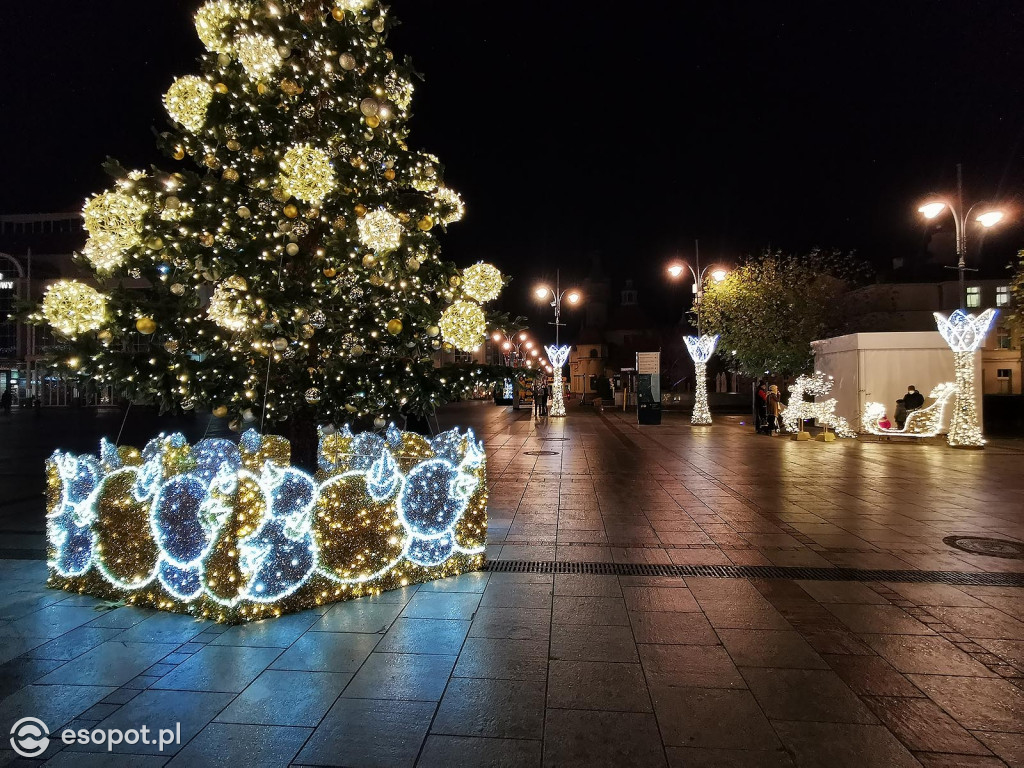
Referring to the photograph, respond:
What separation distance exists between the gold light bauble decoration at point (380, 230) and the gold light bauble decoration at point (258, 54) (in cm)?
163

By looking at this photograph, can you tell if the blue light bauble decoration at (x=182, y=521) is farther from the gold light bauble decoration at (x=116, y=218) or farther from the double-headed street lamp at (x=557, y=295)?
the double-headed street lamp at (x=557, y=295)

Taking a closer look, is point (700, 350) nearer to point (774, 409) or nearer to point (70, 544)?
point (774, 409)

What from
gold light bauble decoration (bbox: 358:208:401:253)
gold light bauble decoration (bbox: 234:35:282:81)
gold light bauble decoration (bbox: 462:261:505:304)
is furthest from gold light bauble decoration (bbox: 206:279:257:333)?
gold light bauble decoration (bbox: 462:261:505:304)

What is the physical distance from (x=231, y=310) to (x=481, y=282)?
7.85 ft

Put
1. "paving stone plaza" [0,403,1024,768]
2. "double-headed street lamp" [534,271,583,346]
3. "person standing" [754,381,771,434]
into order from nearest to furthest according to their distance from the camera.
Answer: "paving stone plaza" [0,403,1024,768] < "person standing" [754,381,771,434] < "double-headed street lamp" [534,271,583,346]

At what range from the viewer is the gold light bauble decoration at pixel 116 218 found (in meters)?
5.23

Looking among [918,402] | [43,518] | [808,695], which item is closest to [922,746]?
[808,695]

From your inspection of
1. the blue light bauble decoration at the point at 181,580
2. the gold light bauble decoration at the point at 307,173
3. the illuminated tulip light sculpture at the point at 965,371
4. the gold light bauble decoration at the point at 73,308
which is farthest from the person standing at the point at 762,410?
the gold light bauble decoration at the point at 73,308

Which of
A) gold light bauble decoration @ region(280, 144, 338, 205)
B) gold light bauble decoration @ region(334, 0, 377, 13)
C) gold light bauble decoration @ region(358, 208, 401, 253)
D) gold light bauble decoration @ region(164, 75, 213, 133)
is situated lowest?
gold light bauble decoration @ region(358, 208, 401, 253)

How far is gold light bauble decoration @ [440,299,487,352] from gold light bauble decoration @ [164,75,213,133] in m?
2.83

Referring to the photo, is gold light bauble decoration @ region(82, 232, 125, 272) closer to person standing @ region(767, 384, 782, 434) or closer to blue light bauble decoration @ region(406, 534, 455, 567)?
blue light bauble decoration @ region(406, 534, 455, 567)

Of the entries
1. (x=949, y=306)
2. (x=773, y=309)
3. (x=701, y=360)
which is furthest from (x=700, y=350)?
(x=949, y=306)

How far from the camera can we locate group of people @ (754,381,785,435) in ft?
65.7

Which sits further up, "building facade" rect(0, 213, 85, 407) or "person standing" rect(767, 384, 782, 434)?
"building facade" rect(0, 213, 85, 407)
